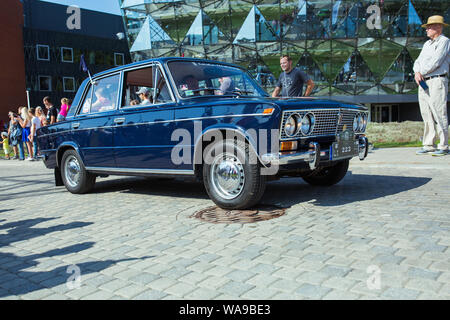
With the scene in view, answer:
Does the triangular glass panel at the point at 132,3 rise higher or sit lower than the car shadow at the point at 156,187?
higher

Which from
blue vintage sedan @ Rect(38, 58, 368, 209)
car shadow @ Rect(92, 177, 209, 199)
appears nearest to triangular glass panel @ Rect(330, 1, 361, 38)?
car shadow @ Rect(92, 177, 209, 199)

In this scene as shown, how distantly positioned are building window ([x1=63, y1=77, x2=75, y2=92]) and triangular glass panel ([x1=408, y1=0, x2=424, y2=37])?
3596 centimetres

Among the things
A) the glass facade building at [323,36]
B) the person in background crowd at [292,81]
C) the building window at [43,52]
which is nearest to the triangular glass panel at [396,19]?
the glass facade building at [323,36]

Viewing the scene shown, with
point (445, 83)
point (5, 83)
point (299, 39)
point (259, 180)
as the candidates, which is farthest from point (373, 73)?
point (5, 83)

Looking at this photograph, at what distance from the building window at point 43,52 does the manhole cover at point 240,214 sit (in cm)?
4574

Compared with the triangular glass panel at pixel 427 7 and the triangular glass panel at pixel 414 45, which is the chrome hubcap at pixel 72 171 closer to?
the triangular glass panel at pixel 414 45

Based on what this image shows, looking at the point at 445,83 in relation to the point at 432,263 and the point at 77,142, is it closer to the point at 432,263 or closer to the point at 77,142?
the point at 432,263

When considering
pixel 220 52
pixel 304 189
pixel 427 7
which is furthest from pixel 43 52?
pixel 304 189

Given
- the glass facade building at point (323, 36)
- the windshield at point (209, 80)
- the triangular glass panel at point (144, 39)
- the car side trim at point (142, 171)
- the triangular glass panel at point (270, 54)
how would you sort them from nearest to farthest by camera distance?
1. the car side trim at point (142, 171)
2. the windshield at point (209, 80)
3. the glass facade building at point (323, 36)
4. the triangular glass panel at point (270, 54)
5. the triangular glass panel at point (144, 39)

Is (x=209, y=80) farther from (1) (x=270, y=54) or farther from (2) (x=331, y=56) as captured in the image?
(2) (x=331, y=56)

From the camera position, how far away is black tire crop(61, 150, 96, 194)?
21.9 feet

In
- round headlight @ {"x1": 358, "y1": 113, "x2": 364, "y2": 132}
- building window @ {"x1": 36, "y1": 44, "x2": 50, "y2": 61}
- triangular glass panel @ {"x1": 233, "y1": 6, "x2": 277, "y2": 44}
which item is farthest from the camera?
building window @ {"x1": 36, "y1": 44, "x2": 50, "y2": 61}

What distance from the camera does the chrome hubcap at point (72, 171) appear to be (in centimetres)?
681

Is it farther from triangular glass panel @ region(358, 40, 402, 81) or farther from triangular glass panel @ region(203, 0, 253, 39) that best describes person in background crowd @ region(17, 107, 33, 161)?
triangular glass panel @ region(358, 40, 402, 81)
